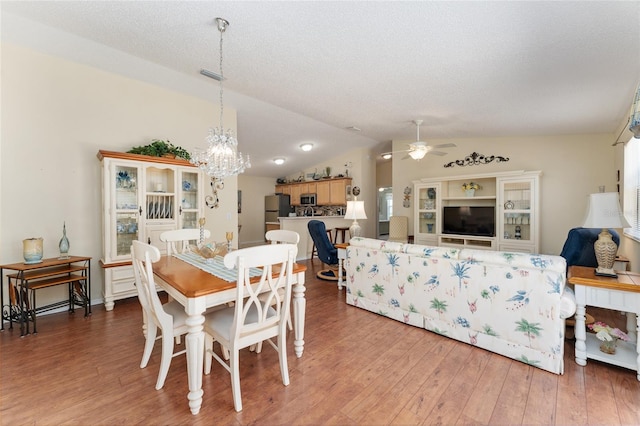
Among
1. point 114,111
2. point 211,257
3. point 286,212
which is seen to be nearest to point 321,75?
point 211,257

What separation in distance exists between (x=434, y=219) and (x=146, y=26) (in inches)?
225

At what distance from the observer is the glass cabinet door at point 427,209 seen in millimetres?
6035

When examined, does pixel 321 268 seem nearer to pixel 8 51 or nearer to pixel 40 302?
pixel 40 302

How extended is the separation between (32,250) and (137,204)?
1.07m

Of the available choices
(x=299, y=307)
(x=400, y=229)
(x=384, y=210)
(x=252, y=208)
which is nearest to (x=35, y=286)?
(x=299, y=307)

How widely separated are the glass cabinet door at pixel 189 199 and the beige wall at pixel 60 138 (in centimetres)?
75

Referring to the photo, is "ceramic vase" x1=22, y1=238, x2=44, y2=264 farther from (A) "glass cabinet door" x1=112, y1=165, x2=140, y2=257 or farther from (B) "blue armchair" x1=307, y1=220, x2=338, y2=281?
(B) "blue armchair" x1=307, y1=220, x2=338, y2=281

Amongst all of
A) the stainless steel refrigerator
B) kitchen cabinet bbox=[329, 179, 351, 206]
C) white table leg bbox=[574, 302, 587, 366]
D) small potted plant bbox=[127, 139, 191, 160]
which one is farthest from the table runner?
the stainless steel refrigerator

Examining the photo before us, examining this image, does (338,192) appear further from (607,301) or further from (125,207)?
(607,301)

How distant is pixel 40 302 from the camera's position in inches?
126

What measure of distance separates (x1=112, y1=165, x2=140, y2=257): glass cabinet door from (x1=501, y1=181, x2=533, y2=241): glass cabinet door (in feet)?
19.4

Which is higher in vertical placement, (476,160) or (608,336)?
(476,160)

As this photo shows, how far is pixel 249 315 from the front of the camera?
204cm

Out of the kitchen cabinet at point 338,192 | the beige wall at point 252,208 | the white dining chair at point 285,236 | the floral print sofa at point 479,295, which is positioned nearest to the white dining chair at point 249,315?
the white dining chair at point 285,236
